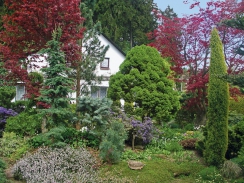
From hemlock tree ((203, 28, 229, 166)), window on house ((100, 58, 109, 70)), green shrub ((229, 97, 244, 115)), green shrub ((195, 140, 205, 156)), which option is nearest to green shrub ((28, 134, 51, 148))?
green shrub ((195, 140, 205, 156))

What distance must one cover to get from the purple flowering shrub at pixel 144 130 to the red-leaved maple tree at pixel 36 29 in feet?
10.9

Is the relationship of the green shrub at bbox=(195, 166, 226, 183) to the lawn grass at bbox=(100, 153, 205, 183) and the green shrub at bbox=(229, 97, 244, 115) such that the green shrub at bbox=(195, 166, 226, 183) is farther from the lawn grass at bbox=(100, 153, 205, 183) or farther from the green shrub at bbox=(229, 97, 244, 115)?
the green shrub at bbox=(229, 97, 244, 115)

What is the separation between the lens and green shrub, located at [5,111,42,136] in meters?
9.90

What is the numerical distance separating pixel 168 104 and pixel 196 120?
4763 millimetres

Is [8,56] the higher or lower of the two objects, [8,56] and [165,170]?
the higher

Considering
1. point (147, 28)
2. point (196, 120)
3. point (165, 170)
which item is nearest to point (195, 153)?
point (165, 170)

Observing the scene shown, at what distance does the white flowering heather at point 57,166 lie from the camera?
6348 millimetres

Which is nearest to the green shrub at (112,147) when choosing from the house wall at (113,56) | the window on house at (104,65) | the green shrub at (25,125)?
the green shrub at (25,125)

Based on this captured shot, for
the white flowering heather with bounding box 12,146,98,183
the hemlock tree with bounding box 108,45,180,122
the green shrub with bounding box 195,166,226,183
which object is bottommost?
the green shrub with bounding box 195,166,226,183

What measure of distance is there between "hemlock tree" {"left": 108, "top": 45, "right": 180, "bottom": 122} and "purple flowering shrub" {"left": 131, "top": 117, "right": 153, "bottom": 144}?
3.80 ft

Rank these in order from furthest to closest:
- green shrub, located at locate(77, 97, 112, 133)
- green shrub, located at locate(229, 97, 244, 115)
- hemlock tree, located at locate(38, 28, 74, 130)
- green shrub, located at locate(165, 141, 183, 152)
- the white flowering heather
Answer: green shrub, located at locate(229, 97, 244, 115) → green shrub, located at locate(165, 141, 183, 152) → green shrub, located at locate(77, 97, 112, 133) → hemlock tree, located at locate(38, 28, 74, 130) → the white flowering heather

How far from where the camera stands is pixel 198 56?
45.5 feet

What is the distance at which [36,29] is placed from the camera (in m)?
10.7

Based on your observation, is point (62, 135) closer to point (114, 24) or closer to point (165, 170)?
point (165, 170)
